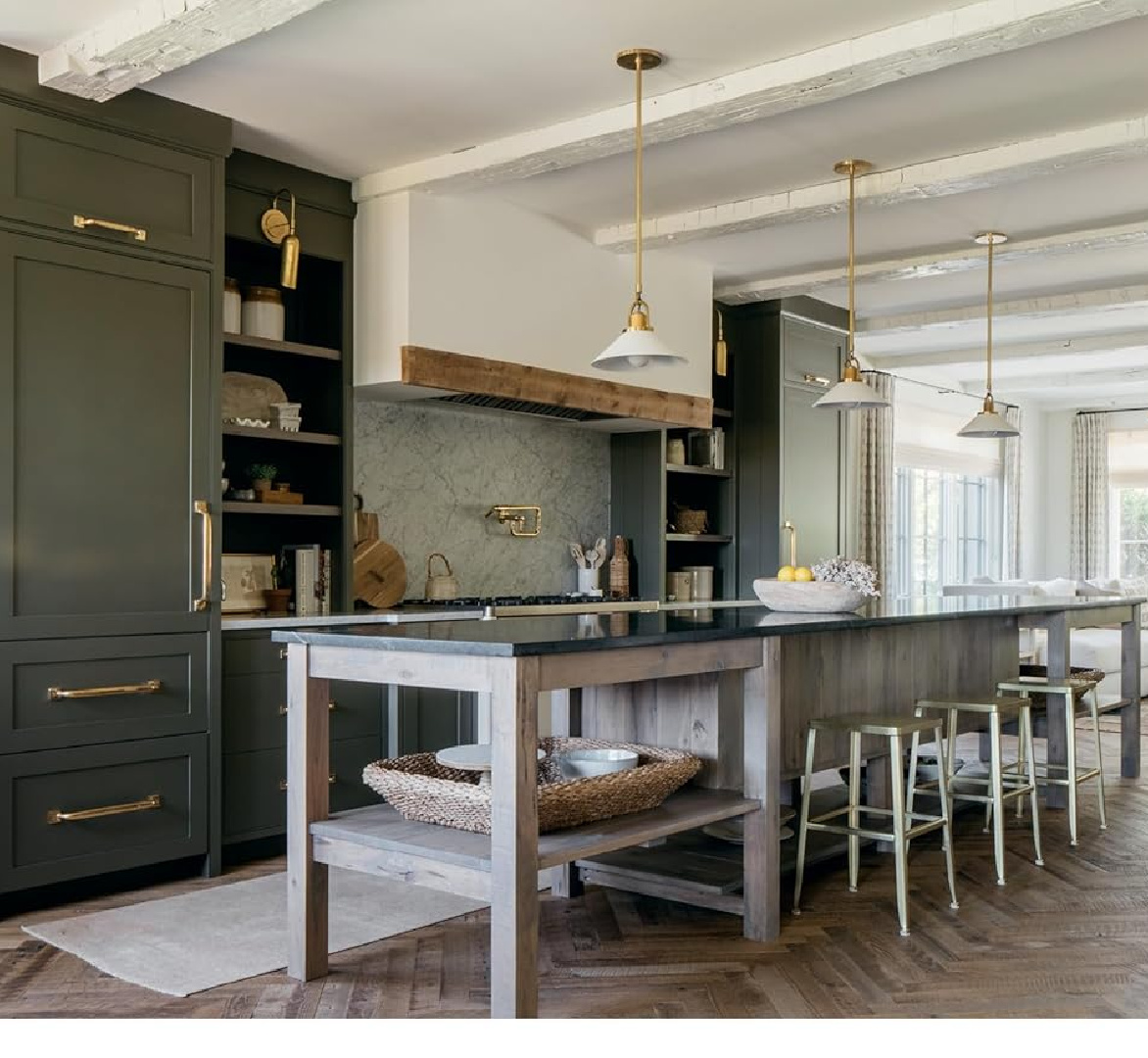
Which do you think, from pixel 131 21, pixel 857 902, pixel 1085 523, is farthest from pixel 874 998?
pixel 1085 523

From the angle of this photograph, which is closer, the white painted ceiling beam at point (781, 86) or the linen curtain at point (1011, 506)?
the white painted ceiling beam at point (781, 86)

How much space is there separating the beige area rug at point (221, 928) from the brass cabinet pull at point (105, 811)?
0.32m

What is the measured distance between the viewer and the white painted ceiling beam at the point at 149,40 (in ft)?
10.9

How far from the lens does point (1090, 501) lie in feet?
42.8

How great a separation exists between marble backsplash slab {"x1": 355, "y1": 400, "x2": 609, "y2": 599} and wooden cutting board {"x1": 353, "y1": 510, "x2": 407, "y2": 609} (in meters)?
0.21

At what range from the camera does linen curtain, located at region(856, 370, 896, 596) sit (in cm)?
988

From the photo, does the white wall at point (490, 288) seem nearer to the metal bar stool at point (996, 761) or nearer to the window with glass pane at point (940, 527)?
the metal bar stool at point (996, 761)

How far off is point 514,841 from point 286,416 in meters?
2.88

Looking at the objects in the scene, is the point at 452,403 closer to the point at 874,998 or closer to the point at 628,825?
the point at 628,825

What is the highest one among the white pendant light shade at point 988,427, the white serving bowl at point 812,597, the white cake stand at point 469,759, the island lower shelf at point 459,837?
the white pendant light shade at point 988,427

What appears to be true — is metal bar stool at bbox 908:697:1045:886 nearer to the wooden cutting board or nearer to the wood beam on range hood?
the wood beam on range hood

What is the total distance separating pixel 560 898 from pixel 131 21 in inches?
115

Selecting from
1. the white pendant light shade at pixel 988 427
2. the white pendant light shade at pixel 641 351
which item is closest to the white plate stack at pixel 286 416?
the white pendant light shade at pixel 641 351

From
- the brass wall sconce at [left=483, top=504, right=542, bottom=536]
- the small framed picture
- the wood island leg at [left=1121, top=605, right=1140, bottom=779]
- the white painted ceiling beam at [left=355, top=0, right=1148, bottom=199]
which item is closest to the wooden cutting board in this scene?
the small framed picture
